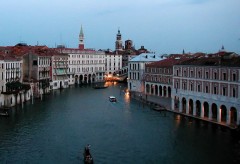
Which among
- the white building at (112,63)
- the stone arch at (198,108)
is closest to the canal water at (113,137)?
the stone arch at (198,108)

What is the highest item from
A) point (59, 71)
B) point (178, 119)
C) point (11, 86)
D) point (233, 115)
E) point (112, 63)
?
point (112, 63)

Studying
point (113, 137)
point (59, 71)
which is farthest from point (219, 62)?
point (59, 71)

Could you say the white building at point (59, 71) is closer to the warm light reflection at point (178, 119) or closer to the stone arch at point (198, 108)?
the stone arch at point (198, 108)

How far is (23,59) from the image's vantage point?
5025cm

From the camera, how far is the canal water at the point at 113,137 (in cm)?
2106

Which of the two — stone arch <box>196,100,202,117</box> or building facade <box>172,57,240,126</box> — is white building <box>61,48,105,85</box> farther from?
stone arch <box>196,100,202,117</box>

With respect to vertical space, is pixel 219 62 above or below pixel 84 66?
below

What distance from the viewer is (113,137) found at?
25406mm

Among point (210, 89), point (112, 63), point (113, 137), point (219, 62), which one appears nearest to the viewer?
Result: point (113, 137)

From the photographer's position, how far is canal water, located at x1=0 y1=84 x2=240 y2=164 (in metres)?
21.1

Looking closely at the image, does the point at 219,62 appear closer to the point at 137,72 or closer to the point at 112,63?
the point at 137,72

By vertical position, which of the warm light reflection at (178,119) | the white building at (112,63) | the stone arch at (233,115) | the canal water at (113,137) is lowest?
the canal water at (113,137)

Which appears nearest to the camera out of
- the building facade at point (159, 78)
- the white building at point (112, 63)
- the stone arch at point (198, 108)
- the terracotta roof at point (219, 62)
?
the terracotta roof at point (219, 62)

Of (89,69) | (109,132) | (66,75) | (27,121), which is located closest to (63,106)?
(27,121)
